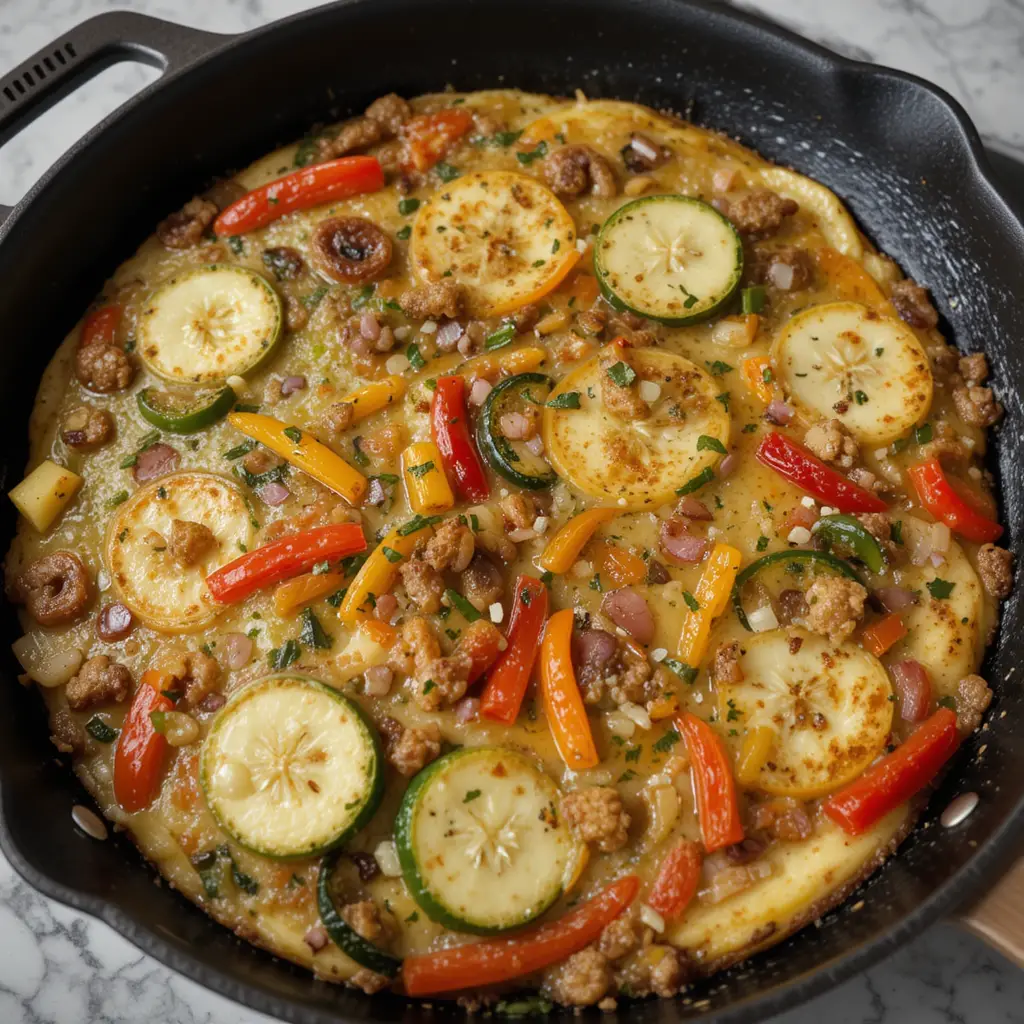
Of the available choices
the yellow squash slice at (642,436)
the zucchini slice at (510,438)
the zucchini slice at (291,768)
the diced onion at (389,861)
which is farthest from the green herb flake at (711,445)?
the diced onion at (389,861)

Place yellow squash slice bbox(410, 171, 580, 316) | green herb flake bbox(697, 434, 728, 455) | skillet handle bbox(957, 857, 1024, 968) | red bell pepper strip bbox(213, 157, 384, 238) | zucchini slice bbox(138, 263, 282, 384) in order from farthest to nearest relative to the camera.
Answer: red bell pepper strip bbox(213, 157, 384, 238) → yellow squash slice bbox(410, 171, 580, 316) → zucchini slice bbox(138, 263, 282, 384) → green herb flake bbox(697, 434, 728, 455) → skillet handle bbox(957, 857, 1024, 968)

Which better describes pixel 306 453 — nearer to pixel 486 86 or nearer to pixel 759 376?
pixel 759 376

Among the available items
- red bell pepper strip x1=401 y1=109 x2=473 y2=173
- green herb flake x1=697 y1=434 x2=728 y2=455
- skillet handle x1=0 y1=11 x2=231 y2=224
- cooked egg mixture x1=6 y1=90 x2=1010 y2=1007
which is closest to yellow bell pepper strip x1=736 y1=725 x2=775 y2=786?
cooked egg mixture x1=6 y1=90 x2=1010 y2=1007

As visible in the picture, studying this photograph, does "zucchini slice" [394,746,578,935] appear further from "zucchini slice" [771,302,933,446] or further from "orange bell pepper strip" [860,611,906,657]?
"zucchini slice" [771,302,933,446]

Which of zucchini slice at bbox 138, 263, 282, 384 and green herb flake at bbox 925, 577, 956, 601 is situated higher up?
green herb flake at bbox 925, 577, 956, 601

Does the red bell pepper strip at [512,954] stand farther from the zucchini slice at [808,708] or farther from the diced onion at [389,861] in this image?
the zucchini slice at [808,708]

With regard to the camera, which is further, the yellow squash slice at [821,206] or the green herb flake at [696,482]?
the yellow squash slice at [821,206]
